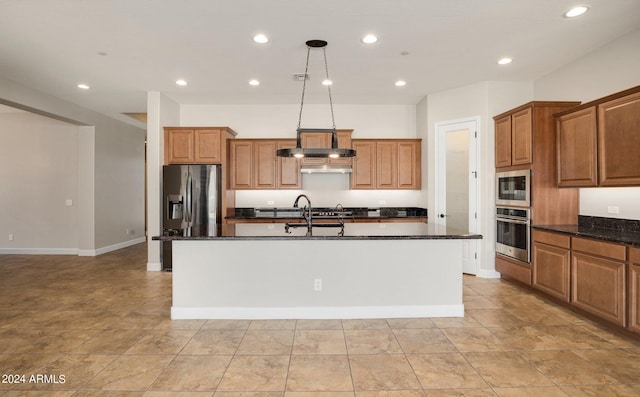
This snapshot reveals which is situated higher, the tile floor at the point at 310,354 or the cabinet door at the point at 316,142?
the cabinet door at the point at 316,142

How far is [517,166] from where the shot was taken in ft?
14.8

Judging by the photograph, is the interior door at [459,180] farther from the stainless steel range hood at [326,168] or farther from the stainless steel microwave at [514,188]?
the stainless steel range hood at [326,168]

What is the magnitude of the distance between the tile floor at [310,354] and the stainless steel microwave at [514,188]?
1.24m

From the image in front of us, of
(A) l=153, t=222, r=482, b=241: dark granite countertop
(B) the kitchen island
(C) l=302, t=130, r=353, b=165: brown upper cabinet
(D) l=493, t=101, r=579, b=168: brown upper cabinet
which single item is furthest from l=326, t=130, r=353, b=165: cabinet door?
(B) the kitchen island

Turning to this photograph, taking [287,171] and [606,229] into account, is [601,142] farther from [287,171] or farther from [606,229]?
[287,171]

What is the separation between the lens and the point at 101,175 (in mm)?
7195

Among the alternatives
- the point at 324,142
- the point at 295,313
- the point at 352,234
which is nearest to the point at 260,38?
the point at 352,234

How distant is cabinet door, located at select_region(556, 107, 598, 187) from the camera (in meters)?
3.62

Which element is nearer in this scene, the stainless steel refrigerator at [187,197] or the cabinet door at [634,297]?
the cabinet door at [634,297]

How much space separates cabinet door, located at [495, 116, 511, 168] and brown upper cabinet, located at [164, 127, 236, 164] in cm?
411

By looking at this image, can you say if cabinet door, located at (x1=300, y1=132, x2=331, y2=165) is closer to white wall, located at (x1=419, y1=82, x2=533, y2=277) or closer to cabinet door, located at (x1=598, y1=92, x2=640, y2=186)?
white wall, located at (x1=419, y1=82, x2=533, y2=277)

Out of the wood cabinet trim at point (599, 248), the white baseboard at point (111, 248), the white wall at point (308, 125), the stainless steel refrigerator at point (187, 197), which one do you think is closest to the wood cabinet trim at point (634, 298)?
the wood cabinet trim at point (599, 248)

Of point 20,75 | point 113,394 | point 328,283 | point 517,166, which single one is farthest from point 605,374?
point 20,75

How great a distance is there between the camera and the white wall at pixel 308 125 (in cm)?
642
